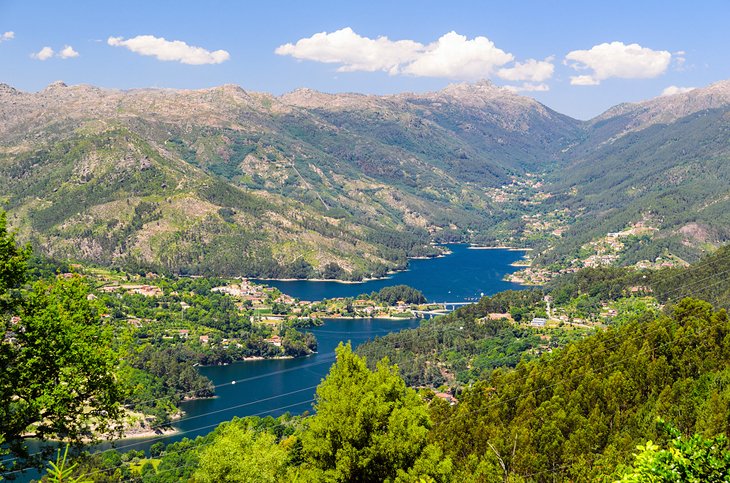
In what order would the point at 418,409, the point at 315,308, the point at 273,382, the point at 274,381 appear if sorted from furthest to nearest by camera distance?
1. the point at 315,308
2. the point at 274,381
3. the point at 273,382
4. the point at 418,409

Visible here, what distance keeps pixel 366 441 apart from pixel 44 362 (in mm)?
8287

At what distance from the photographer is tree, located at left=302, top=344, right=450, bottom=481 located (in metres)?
16.7

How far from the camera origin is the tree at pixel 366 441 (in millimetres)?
16703

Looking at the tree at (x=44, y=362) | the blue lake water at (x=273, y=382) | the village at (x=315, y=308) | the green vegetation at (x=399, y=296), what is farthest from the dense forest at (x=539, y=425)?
the green vegetation at (x=399, y=296)

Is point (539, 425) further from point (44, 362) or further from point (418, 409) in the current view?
point (44, 362)

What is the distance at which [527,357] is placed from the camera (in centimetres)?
8812

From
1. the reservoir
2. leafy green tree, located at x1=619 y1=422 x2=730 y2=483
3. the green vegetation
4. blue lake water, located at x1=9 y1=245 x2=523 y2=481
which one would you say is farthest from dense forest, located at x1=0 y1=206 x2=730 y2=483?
the green vegetation

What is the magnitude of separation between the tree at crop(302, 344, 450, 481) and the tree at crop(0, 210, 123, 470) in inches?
230

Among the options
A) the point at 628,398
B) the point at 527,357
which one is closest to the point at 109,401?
the point at 628,398

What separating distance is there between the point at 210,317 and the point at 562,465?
121 meters

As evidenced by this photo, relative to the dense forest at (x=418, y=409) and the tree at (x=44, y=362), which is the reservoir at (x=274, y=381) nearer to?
the dense forest at (x=418, y=409)

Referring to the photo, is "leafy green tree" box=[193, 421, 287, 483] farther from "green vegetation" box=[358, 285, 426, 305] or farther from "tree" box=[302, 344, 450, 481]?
"green vegetation" box=[358, 285, 426, 305]

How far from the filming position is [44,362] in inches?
516

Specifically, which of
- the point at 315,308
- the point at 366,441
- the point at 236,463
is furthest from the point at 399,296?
the point at 366,441
